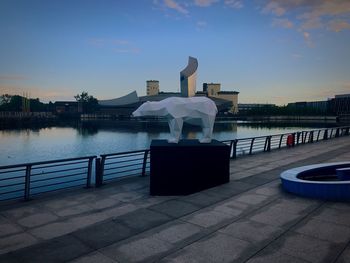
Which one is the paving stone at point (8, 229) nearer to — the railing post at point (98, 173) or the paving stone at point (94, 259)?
the paving stone at point (94, 259)

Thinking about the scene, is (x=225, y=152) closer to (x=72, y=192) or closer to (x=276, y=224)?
(x=276, y=224)

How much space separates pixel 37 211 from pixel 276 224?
650 centimetres

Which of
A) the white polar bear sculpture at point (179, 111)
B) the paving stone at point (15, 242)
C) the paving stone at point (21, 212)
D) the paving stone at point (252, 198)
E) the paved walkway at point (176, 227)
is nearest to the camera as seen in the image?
the paved walkway at point (176, 227)

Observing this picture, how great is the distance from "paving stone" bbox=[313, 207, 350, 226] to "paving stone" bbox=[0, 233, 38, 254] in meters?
7.05

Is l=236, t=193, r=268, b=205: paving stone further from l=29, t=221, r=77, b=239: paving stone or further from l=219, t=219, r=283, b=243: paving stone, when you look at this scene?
l=29, t=221, r=77, b=239: paving stone

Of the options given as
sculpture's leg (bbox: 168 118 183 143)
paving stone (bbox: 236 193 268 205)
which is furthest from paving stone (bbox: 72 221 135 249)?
sculpture's leg (bbox: 168 118 183 143)

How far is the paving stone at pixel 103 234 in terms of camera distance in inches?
246

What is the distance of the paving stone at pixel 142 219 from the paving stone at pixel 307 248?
2862mm

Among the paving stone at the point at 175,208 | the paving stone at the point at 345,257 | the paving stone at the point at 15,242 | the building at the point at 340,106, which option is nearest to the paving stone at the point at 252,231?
the paving stone at the point at 345,257

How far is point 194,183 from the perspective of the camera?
33.6 feet

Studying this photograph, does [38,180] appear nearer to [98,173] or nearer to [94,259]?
[98,173]

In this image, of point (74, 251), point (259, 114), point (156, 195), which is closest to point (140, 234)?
point (74, 251)

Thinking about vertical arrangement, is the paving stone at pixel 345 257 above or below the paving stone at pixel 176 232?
above

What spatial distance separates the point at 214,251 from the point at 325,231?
2868 mm
